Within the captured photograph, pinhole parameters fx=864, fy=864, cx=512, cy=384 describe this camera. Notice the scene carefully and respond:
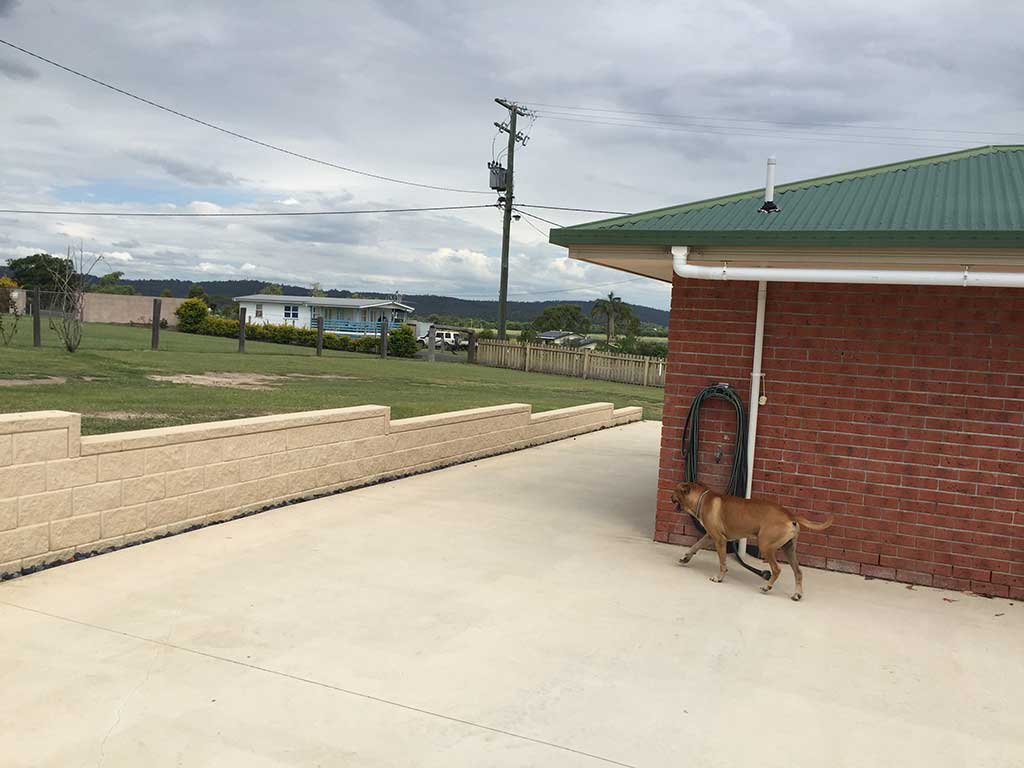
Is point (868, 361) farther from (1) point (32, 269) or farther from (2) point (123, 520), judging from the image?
Result: (1) point (32, 269)

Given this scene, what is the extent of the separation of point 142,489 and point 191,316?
143ft

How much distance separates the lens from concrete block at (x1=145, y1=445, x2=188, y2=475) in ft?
22.6

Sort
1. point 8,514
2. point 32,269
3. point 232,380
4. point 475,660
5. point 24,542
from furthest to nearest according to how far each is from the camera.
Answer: point 32,269, point 232,380, point 24,542, point 8,514, point 475,660

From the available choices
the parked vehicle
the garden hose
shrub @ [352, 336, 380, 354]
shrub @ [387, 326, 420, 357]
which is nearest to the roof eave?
the garden hose

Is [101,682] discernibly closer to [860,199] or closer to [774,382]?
[774,382]

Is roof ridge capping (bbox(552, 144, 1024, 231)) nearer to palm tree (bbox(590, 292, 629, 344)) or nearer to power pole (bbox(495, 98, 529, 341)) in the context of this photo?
power pole (bbox(495, 98, 529, 341))

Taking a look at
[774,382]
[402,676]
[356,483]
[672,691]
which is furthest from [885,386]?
[356,483]

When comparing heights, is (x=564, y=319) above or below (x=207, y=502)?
above

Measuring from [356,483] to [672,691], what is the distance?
562 cm

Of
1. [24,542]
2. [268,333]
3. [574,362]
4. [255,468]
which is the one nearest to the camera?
[24,542]

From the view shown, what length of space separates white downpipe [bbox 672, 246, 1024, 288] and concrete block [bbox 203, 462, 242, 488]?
168 inches

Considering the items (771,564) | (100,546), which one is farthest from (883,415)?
(100,546)

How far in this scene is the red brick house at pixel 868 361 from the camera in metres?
6.72

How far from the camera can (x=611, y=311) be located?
266ft
